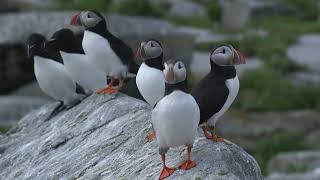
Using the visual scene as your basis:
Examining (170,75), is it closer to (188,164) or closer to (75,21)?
(188,164)

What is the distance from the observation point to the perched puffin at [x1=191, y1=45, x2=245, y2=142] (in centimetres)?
673

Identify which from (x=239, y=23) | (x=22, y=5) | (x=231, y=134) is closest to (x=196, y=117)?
(x=231, y=134)

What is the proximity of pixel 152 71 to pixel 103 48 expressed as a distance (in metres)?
1.41

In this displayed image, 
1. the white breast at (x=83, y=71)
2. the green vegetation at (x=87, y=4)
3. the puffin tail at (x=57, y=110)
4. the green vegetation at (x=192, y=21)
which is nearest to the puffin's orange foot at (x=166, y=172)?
the white breast at (x=83, y=71)

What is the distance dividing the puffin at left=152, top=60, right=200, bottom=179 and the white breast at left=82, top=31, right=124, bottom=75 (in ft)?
8.20

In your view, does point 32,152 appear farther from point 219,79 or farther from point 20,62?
point 20,62

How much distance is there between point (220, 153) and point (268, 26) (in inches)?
966

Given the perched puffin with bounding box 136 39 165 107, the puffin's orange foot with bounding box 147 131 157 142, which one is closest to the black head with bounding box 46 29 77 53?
the perched puffin with bounding box 136 39 165 107

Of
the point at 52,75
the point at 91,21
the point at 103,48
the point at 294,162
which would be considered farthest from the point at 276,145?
the point at 91,21

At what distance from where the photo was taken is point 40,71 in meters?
9.48

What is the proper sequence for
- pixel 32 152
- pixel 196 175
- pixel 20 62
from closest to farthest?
pixel 196 175, pixel 32 152, pixel 20 62

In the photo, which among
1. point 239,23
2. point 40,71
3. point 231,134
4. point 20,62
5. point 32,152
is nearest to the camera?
point 32,152

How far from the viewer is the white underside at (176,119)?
20.4ft

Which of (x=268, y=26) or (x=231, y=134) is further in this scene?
(x=268, y=26)
